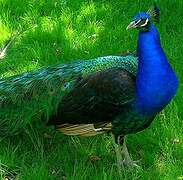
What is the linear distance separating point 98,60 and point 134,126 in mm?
537

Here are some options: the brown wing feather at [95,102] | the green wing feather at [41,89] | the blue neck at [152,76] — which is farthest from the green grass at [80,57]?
the blue neck at [152,76]

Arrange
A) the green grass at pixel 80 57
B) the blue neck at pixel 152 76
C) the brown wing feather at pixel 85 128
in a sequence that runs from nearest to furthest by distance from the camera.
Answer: the blue neck at pixel 152 76, the brown wing feather at pixel 85 128, the green grass at pixel 80 57

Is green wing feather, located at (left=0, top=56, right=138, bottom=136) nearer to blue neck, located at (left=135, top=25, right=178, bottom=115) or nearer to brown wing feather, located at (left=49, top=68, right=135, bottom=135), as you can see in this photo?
brown wing feather, located at (left=49, top=68, right=135, bottom=135)

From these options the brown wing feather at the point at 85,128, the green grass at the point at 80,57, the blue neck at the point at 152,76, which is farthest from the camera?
the green grass at the point at 80,57

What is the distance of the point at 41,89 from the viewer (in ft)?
12.8

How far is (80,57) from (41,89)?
1429 millimetres

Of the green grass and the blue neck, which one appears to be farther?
the green grass

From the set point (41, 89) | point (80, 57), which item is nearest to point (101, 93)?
point (41, 89)

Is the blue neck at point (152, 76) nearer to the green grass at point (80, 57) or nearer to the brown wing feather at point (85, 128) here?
the brown wing feather at point (85, 128)

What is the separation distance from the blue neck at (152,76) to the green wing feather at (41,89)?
215mm

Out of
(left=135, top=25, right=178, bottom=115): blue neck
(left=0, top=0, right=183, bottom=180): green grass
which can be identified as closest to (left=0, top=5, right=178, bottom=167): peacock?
(left=135, top=25, right=178, bottom=115): blue neck

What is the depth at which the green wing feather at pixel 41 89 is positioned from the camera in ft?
12.5

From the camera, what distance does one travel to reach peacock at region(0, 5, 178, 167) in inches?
139

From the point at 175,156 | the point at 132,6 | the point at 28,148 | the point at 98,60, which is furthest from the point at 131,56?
the point at 132,6
